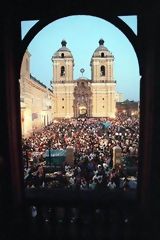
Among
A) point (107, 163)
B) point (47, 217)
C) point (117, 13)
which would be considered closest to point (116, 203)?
point (47, 217)

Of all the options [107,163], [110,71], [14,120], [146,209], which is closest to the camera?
[146,209]

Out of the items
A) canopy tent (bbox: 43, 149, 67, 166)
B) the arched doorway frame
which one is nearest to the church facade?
canopy tent (bbox: 43, 149, 67, 166)

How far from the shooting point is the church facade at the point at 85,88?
234 feet

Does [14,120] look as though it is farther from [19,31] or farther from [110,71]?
[110,71]

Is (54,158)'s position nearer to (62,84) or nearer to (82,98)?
(82,98)

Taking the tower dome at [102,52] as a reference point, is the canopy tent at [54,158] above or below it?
below

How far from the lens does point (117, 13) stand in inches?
144

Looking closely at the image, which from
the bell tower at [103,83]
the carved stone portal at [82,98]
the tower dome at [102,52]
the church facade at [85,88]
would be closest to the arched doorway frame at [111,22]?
the carved stone portal at [82,98]

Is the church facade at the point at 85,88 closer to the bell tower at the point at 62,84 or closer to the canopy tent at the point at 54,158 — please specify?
the bell tower at the point at 62,84

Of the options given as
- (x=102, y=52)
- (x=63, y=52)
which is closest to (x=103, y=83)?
(x=102, y=52)

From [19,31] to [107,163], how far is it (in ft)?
33.6

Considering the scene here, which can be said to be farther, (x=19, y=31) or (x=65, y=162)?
(x=65, y=162)

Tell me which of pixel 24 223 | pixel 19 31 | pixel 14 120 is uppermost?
pixel 19 31

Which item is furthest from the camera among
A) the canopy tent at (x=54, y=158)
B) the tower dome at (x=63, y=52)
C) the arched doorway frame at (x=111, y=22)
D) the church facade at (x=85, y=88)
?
the tower dome at (x=63, y=52)
